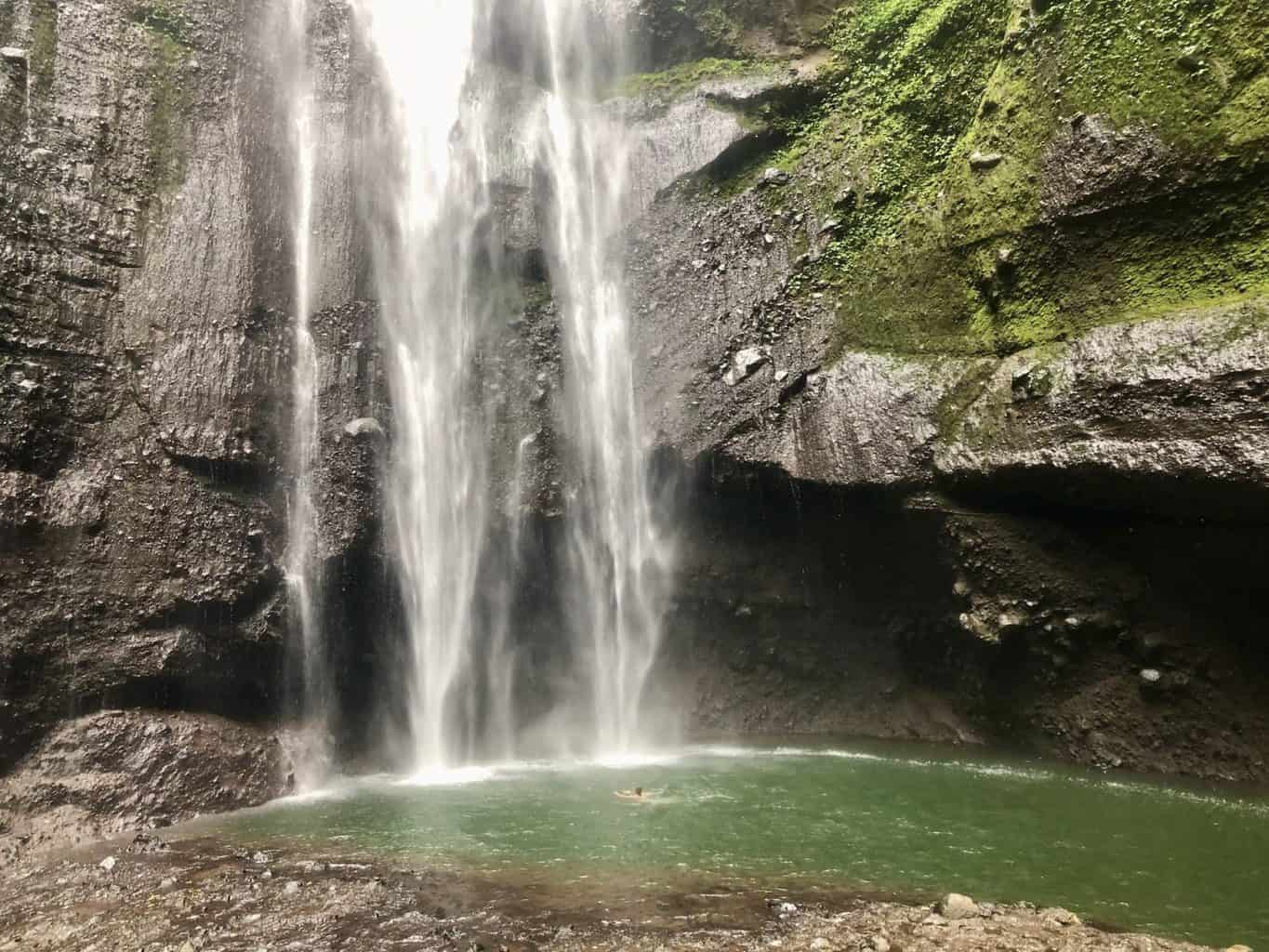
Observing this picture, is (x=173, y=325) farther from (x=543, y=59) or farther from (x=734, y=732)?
(x=734, y=732)

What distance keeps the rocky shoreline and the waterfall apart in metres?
3.91

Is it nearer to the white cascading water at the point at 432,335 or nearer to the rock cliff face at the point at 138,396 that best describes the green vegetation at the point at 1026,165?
the white cascading water at the point at 432,335

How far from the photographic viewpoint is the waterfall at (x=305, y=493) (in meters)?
10.2

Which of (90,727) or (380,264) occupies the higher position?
(380,264)

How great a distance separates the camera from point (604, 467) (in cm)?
1231

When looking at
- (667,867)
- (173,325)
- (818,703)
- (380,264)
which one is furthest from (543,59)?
(667,867)

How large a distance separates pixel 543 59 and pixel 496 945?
15250mm

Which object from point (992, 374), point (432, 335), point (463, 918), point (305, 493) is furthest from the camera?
point (432, 335)

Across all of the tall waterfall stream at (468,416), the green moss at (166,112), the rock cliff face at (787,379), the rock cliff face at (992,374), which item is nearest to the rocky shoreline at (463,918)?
the rock cliff face at (787,379)

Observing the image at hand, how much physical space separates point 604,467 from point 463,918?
791cm

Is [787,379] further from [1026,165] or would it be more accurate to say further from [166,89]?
[166,89]

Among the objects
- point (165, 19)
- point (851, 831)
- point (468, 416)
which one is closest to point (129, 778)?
point (468, 416)

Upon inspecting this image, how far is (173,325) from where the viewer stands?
1059cm

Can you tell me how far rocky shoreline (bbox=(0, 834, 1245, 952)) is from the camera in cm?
453
